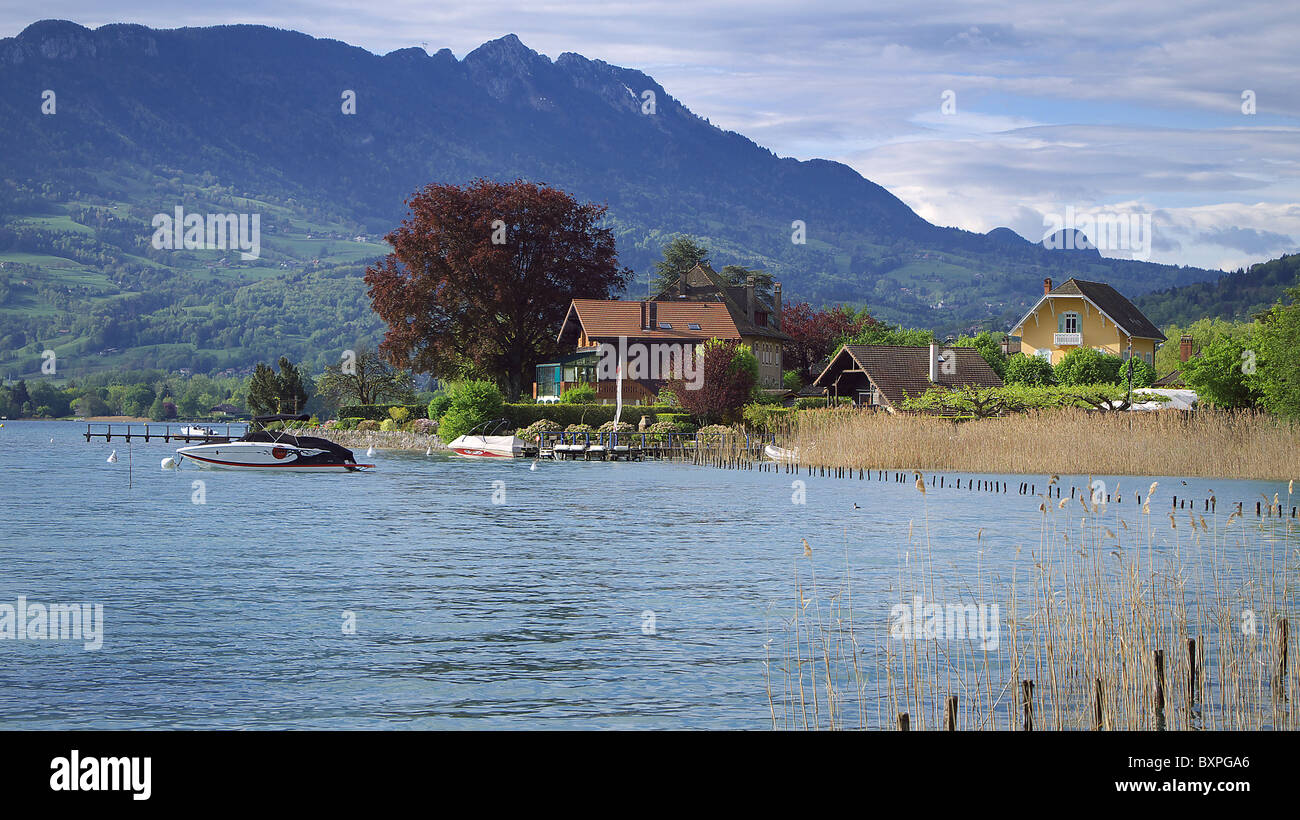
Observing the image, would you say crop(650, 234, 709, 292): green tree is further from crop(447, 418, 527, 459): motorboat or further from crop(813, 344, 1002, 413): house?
crop(447, 418, 527, 459): motorboat

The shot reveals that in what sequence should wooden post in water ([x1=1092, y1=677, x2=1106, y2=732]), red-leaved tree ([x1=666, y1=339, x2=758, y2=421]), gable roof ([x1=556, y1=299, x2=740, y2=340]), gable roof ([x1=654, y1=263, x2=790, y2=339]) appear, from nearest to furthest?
wooden post in water ([x1=1092, y1=677, x2=1106, y2=732])
red-leaved tree ([x1=666, y1=339, x2=758, y2=421])
gable roof ([x1=556, y1=299, x2=740, y2=340])
gable roof ([x1=654, y1=263, x2=790, y2=339])

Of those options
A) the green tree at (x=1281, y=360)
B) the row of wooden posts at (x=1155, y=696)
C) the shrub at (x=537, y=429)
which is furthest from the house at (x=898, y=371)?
the row of wooden posts at (x=1155, y=696)

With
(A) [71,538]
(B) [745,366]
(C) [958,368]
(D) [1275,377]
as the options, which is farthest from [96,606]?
(C) [958,368]

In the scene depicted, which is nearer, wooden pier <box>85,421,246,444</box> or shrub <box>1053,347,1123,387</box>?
wooden pier <box>85,421,246,444</box>

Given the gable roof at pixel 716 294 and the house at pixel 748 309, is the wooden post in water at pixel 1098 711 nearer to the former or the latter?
the house at pixel 748 309

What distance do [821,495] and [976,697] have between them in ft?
106

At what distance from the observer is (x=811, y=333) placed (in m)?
117

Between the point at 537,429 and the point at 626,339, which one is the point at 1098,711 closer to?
the point at 537,429

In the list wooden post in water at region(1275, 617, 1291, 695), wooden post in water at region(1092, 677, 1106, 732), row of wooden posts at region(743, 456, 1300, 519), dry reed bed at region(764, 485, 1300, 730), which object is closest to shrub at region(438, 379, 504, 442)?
row of wooden posts at region(743, 456, 1300, 519)

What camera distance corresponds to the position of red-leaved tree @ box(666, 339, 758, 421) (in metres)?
73.2

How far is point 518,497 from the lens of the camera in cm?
4734

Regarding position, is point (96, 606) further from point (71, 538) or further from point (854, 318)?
point (854, 318)

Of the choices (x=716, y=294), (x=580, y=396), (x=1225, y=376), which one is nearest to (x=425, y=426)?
(x=580, y=396)

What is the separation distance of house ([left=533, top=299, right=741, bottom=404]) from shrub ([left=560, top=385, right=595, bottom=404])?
7.16 feet
